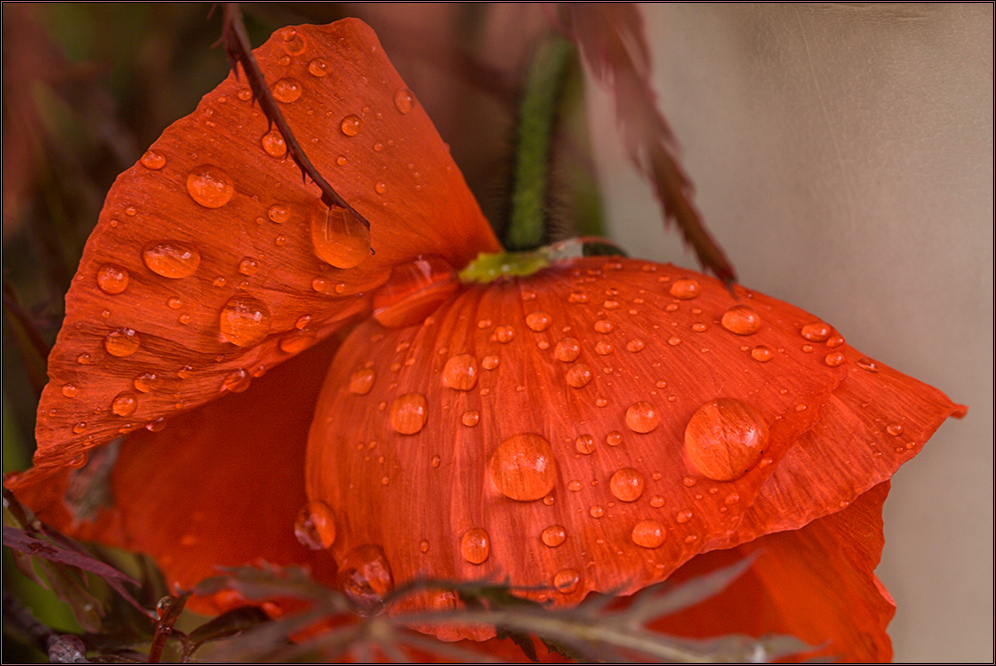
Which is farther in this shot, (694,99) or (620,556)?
(694,99)

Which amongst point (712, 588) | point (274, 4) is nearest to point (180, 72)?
point (274, 4)

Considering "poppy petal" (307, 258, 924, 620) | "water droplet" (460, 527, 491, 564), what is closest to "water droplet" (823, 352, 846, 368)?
"poppy petal" (307, 258, 924, 620)

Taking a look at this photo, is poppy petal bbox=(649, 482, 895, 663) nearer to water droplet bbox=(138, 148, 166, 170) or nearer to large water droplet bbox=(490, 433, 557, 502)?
large water droplet bbox=(490, 433, 557, 502)

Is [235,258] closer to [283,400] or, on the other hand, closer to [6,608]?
[283,400]

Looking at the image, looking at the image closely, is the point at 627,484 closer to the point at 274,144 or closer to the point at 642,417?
the point at 642,417

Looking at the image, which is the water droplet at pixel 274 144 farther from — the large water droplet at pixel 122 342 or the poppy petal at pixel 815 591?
the poppy petal at pixel 815 591

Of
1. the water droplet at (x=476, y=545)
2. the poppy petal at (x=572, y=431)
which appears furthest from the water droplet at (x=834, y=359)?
the water droplet at (x=476, y=545)
